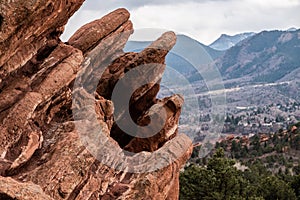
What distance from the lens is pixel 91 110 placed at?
1953cm

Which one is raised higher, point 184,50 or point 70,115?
point 184,50

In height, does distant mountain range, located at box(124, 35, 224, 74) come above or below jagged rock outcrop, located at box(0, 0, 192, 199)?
above

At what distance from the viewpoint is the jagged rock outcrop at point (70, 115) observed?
50.6 feet

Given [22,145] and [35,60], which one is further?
[35,60]

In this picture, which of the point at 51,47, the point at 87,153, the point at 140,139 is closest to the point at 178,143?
the point at 140,139

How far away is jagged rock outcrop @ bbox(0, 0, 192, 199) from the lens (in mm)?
15414

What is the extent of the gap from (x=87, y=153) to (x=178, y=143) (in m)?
6.91

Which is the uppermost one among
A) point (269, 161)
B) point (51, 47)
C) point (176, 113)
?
point (269, 161)

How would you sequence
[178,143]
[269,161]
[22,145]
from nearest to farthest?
[22,145], [178,143], [269,161]

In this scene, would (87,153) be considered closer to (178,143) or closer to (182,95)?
(178,143)

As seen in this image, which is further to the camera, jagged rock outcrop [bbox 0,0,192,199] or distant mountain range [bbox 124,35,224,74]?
distant mountain range [bbox 124,35,224,74]

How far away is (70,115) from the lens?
19594mm

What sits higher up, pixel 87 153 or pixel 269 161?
pixel 269 161

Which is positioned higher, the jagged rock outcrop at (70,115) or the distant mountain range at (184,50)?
the distant mountain range at (184,50)
